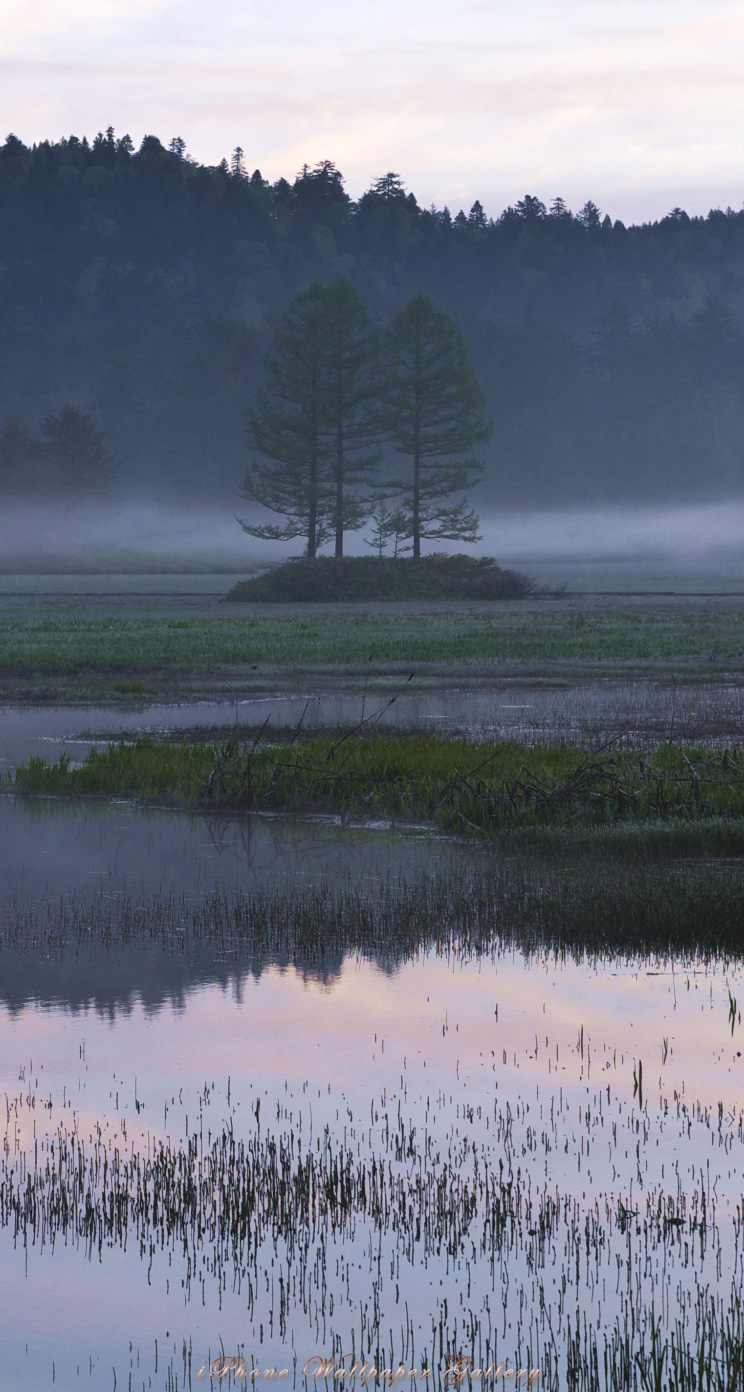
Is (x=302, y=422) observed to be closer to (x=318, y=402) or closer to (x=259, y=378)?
(x=318, y=402)

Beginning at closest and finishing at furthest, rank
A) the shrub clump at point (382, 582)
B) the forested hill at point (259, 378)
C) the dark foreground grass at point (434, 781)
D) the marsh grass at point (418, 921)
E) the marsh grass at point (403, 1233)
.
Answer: the marsh grass at point (403, 1233), the marsh grass at point (418, 921), the dark foreground grass at point (434, 781), the shrub clump at point (382, 582), the forested hill at point (259, 378)

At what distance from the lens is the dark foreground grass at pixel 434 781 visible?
1778 cm

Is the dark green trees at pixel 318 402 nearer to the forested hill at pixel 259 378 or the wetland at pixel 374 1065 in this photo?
the wetland at pixel 374 1065

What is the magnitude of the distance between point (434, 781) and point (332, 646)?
2260cm

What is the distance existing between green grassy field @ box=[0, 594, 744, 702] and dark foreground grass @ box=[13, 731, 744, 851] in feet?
36.2

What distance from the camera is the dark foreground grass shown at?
17.8 m

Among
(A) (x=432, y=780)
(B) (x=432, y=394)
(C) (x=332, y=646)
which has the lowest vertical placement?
(A) (x=432, y=780)

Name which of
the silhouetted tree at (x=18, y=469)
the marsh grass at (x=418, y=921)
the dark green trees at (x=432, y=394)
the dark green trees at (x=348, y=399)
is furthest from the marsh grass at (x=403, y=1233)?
the silhouetted tree at (x=18, y=469)

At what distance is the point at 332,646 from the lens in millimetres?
42188

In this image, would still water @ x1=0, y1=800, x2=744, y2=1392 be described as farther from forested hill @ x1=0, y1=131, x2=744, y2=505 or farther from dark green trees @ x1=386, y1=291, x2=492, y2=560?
forested hill @ x1=0, y1=131, x2=744, y2=505

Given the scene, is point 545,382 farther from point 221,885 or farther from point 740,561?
point 221,885

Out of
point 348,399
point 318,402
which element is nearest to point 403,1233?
point 318,402

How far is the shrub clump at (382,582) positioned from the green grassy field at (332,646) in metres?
6.75

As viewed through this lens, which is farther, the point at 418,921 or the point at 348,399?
the point at 348,399
